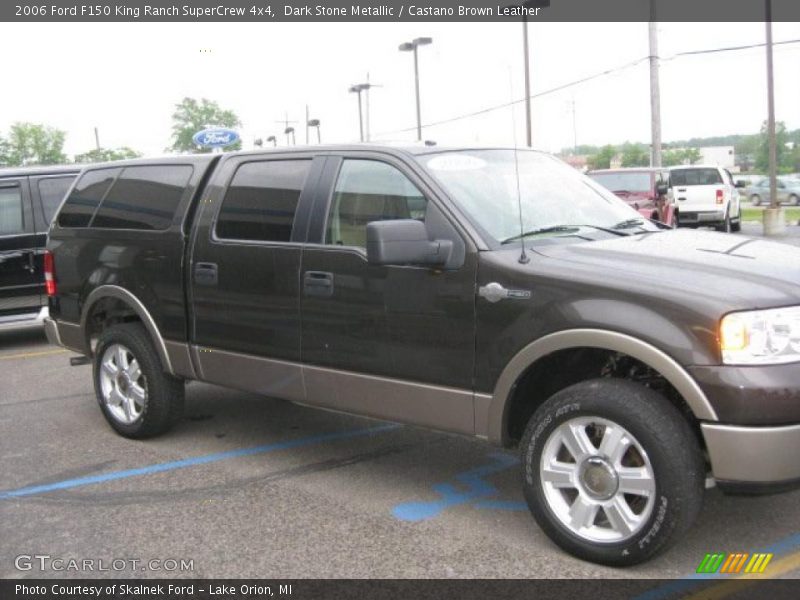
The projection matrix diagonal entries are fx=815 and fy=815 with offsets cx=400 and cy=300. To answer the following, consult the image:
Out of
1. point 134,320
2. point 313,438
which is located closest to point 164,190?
point 134,320

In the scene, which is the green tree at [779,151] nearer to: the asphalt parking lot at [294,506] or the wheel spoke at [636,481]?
the asphalt parking lot at [294,506]

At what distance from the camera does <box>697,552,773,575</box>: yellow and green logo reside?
340cm

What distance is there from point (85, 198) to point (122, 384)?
4.92ft

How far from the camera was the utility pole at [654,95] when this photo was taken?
2300 centimetres

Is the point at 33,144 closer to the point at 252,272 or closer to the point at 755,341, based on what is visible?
the point at 252,272

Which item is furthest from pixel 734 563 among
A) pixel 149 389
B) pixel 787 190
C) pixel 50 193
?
pixel 787 190

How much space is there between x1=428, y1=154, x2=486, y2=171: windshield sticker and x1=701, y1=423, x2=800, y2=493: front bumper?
6.10 ft

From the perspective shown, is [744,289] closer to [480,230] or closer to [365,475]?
[480,230]

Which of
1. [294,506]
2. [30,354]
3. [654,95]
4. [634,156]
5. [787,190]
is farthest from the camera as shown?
[634,156]

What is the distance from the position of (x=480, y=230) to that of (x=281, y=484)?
6.16 ft

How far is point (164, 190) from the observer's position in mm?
5477

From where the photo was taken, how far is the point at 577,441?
3.46m

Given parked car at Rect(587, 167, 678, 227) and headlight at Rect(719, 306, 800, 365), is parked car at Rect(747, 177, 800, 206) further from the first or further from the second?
headlight at Rect(719, 306, 800, 365)

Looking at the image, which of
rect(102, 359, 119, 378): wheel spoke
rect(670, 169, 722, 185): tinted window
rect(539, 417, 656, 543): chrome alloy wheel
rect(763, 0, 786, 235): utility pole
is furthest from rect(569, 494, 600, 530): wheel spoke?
rect(763, 0, 786, 235): utility pole
